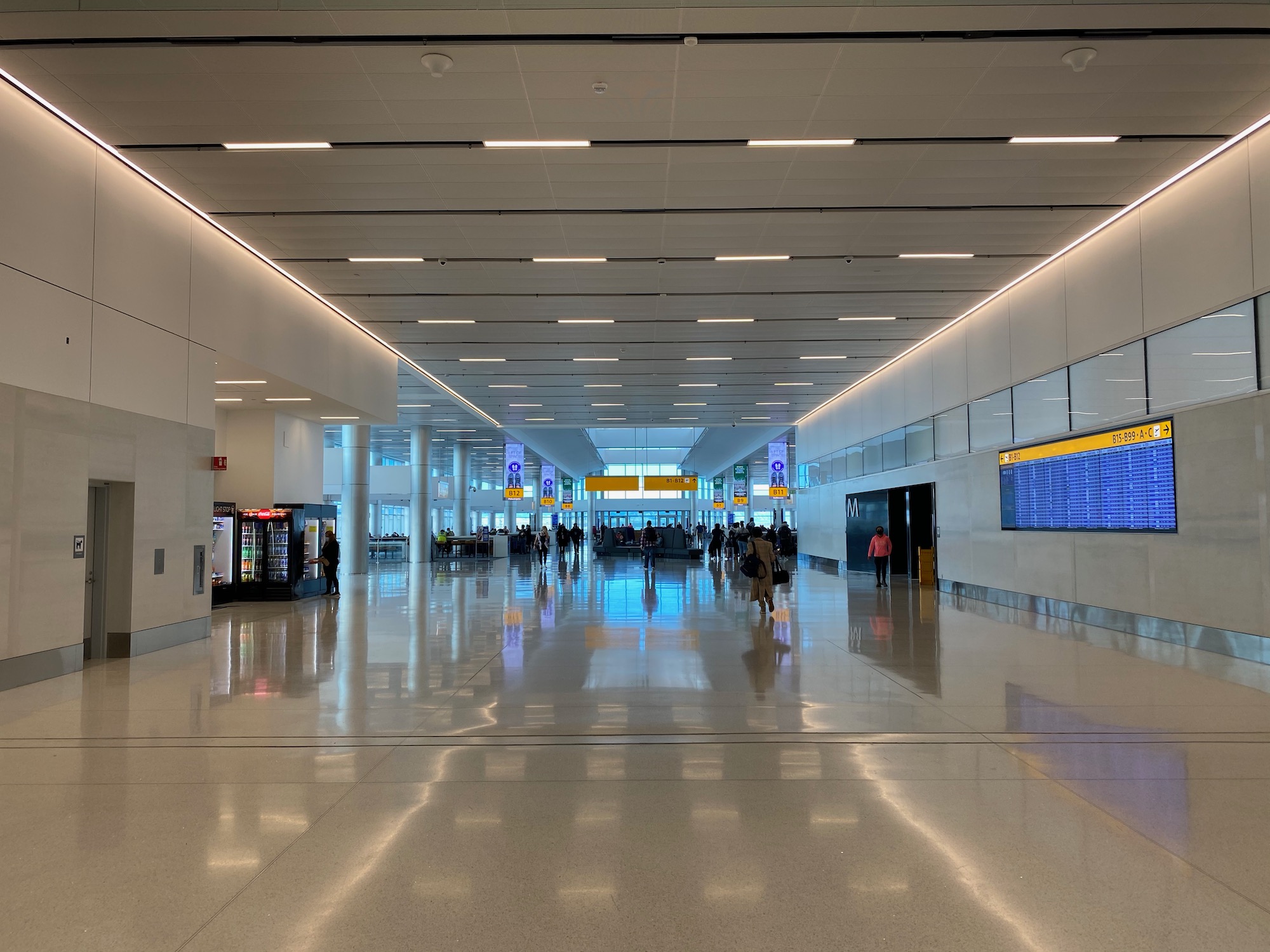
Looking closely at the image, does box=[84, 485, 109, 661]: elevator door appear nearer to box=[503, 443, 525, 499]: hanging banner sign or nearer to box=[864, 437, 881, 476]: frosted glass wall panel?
box=[864, 437, 881, 476]: frosted glass wall panel

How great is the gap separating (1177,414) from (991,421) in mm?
6056

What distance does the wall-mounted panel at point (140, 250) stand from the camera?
9.97 meters

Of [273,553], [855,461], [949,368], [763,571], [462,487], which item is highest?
[949,368]

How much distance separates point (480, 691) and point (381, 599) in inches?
454

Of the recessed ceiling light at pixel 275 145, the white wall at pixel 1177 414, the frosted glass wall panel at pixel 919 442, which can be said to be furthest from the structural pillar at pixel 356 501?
the recessed ceiling light at pixel 275 145

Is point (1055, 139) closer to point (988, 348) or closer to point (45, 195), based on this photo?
point (988, 348)

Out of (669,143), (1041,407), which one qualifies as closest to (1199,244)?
(1041,407)

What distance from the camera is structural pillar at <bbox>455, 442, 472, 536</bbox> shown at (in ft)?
146

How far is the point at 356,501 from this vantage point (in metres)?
30.3

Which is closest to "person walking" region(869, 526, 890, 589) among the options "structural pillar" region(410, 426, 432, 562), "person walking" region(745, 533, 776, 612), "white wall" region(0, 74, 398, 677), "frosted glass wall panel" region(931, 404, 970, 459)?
"frosted glass wall panel" region(931, 404, 970, 459)

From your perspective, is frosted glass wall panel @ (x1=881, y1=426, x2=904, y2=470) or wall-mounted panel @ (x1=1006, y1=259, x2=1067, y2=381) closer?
wall-mounted panel @ (x1=1006, y1=259, x2=1067, y2=381)

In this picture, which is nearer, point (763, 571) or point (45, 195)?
point (45, 195)

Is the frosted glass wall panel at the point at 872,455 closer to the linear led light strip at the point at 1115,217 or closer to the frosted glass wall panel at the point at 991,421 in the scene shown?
the linear led light strip at the point at 1115,217

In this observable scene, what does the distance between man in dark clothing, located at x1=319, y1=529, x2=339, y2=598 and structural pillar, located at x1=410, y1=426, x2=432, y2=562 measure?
15.9m
